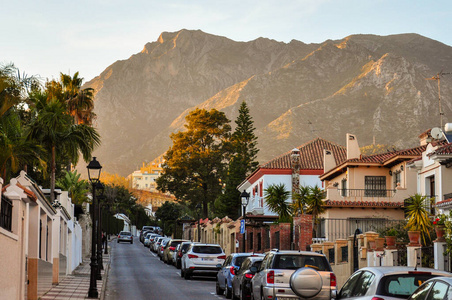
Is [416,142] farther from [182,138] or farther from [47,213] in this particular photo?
[47,213]

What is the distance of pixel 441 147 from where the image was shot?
30688 millimetres

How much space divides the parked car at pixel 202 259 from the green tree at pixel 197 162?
158 feet

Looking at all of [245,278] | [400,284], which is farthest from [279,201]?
[400,284]

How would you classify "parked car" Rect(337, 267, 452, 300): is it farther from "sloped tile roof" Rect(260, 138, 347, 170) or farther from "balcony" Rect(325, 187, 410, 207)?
"sloped tile roof" Rect(260, 138, 347, 170)

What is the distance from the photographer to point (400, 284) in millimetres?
11359

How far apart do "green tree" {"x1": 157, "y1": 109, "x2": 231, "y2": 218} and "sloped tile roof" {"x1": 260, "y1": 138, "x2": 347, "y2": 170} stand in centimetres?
1982

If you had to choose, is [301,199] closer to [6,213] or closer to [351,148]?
[351,148]

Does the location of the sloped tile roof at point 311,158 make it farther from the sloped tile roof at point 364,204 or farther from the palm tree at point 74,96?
the sloped tile roof at point 364,204

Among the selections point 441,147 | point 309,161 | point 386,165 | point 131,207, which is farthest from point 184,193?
point 131,207

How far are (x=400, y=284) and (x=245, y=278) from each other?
1025 centimetres

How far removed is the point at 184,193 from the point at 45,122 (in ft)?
167

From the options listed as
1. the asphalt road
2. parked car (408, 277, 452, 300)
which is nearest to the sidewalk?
the asphalt road

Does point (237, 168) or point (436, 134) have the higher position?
point (237, 168)

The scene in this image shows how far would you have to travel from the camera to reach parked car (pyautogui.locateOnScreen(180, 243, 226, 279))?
113 feet
